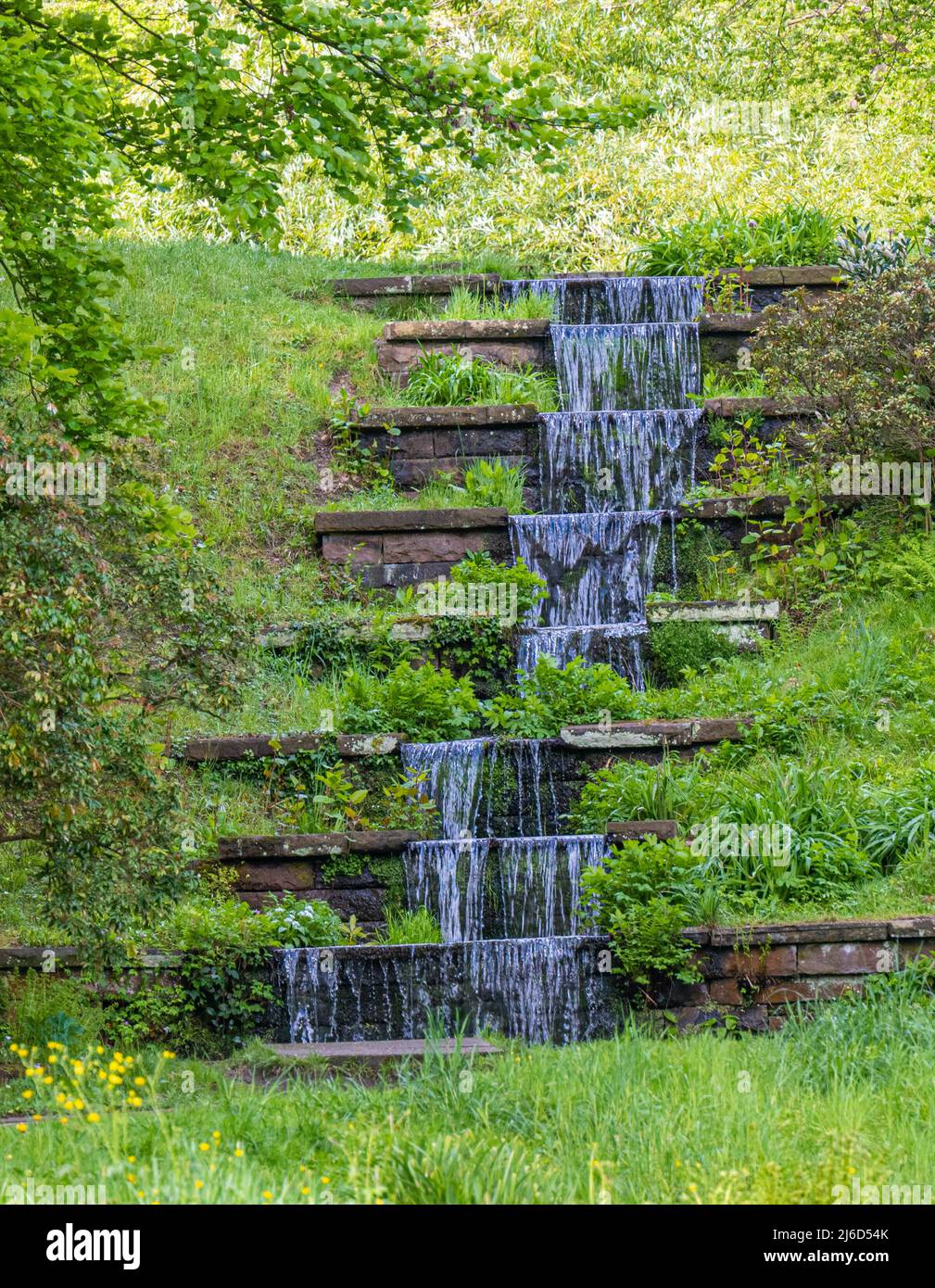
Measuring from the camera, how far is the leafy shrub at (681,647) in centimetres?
1072

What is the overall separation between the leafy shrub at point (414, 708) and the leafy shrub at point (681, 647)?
1.52 meters

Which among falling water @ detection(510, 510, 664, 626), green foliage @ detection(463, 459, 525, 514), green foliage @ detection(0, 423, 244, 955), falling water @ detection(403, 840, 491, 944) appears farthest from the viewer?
green foliage @ detection(463, 459, 525, 514)

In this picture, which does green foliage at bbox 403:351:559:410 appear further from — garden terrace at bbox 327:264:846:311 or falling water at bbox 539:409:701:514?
garden terrace at bbox 327:264:846:311

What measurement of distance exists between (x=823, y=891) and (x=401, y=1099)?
3332 mm

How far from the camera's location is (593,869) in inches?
314

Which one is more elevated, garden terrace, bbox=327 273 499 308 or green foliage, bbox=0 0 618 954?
garden terrace, bbox=327 273 499 308

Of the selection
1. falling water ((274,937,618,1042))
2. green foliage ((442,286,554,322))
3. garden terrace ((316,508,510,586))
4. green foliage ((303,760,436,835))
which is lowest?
falling water ((274,937,618,1042))

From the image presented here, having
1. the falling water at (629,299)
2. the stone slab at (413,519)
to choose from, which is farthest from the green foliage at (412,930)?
the falling water at (629,299)

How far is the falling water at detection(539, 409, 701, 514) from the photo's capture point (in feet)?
41.4

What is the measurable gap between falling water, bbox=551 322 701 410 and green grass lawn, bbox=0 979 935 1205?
327 inches

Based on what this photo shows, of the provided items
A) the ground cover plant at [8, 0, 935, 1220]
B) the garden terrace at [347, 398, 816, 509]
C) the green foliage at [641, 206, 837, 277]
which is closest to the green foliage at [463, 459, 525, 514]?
the ground cover plant at [8, 0, 935, 1220]

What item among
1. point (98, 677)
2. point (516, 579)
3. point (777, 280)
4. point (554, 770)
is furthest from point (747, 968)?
point (777, 280)
